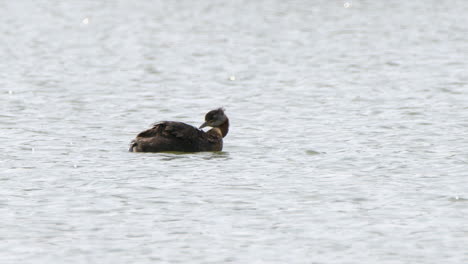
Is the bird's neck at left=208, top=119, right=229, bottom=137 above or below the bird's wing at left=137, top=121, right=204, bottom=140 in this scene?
below

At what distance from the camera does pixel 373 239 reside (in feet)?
34.5

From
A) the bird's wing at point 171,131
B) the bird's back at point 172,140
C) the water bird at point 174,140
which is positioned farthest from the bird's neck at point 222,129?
the bird's wing at point 171,131

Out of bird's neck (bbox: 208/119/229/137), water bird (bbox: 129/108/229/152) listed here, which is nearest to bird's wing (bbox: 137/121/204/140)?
water bird (bbox: 129/108/229/152)

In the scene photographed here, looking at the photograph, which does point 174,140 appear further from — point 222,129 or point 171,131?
point 222,129

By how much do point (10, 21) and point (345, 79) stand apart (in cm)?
2225

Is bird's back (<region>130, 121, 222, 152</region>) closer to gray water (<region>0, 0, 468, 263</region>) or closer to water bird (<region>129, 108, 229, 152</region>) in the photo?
water bird (<region>129, 108, 229, 152</region>)

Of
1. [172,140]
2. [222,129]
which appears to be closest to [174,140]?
[172,140]

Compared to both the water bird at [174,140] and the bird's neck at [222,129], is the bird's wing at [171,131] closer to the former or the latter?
the water bird at [174,140]

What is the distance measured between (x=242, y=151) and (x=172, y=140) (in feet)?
3.99

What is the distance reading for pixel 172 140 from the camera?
51.3 feet

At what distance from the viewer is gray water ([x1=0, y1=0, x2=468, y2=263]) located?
10469mm

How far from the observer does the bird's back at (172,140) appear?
15.6 meters

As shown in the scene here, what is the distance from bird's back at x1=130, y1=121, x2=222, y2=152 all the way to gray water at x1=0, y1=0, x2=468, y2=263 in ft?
0.57

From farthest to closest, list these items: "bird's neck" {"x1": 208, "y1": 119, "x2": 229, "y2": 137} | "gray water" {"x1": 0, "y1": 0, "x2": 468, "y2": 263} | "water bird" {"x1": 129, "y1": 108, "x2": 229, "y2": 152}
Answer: "bird's neck" {"x1": 208, "y1": 119, "x2": 229, "y2": 137} < "water bird" {"x1": 129, "y1": 108, "x2": 229, "y2": 152} < "gray water" {"x1": 0, "y1": 0, "x2": 468, "y2": 263}
